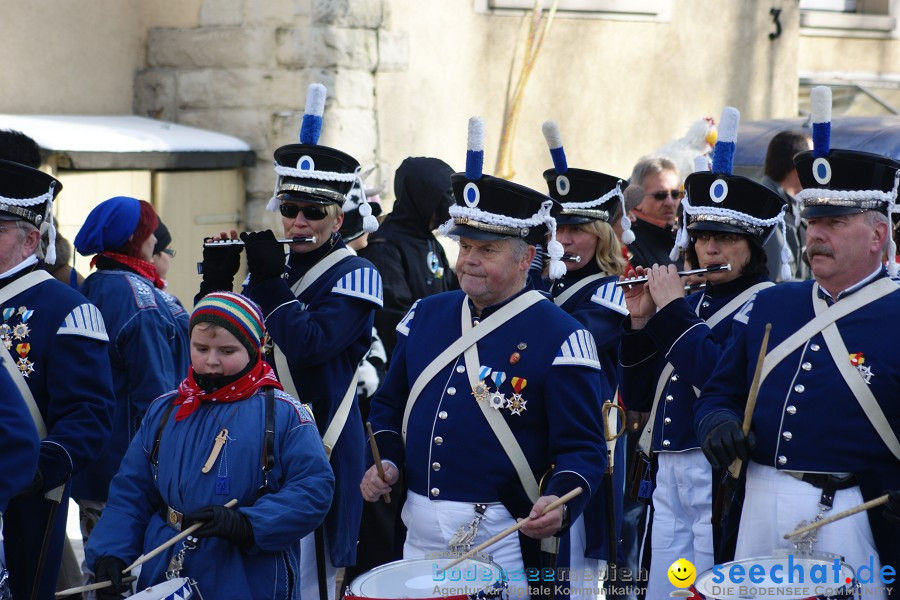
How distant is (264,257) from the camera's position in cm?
493

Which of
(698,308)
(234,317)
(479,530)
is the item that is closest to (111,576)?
(234,317)

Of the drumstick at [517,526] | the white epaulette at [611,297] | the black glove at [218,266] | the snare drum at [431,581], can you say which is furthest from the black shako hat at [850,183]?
the black glove at [218,266]

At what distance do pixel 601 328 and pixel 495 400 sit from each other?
121cm

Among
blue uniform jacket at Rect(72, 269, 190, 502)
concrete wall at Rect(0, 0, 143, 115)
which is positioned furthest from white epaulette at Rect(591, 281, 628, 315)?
concrete wall at Rect(0, 0, 143, 115)

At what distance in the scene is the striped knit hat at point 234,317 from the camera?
13.2 ft

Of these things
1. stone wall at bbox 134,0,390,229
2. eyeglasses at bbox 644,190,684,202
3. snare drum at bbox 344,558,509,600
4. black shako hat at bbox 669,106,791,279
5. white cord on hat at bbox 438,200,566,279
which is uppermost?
stone wall at bbox 134,0,390,229

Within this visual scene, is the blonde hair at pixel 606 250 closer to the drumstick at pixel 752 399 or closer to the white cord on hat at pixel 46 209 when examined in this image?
the drumstick at pixel 752 399

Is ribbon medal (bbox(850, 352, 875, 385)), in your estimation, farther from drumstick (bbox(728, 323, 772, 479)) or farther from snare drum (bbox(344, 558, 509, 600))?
snare drum (bbox(344, 558, 509, 600))

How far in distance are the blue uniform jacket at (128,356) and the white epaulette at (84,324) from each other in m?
0.80

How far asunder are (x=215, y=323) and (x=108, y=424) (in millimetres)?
838

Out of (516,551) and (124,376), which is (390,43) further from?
(516,551)

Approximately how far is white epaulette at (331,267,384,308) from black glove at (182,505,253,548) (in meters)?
1.44

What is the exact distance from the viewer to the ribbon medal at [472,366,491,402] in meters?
4.10

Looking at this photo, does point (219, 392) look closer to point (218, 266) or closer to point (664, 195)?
point (218, 266)
